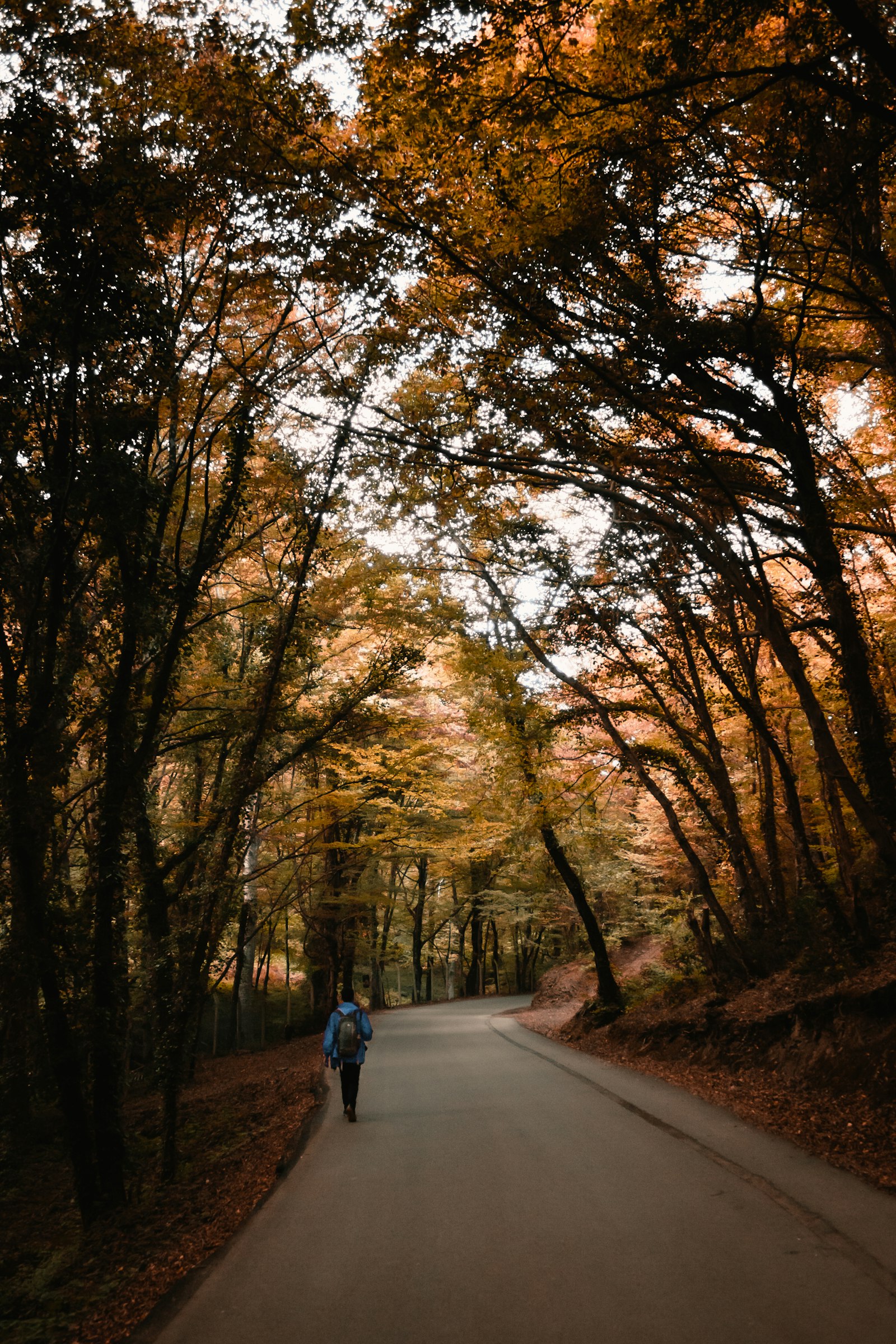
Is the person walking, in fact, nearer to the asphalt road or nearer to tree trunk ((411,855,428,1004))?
the asphalt road

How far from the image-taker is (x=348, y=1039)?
8.94 metres

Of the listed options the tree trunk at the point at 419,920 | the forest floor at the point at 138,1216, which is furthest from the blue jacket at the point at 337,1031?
the tree trunk at the point at 419,920

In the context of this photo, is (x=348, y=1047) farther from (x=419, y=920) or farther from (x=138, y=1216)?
(x=419, y=920)

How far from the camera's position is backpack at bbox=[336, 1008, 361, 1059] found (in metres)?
8.91

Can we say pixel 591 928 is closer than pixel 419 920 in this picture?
Yes

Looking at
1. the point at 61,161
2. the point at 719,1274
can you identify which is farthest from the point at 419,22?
the point at 719,1274

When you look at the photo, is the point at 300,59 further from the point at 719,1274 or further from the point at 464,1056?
the point at 464,1056

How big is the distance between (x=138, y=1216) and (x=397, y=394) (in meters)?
9.27

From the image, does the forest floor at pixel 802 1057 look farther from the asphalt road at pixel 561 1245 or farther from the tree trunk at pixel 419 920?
the tree trunk at pixel 419 920

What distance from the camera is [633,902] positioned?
2628cm

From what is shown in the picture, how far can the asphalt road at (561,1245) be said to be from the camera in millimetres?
3506

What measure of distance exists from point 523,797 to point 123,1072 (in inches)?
340

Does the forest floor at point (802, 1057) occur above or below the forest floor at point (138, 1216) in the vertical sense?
above

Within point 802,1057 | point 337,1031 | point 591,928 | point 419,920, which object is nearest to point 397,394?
point 337,1031
